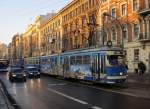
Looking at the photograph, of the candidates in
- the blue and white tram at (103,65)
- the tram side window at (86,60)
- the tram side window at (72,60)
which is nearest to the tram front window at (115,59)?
the blue and white tram at (103,65)

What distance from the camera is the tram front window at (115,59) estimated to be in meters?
31.1

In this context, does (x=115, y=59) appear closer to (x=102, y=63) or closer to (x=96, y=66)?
(x=102, y=63)

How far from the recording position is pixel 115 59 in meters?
31.5

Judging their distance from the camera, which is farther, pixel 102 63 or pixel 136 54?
pixel 136 54

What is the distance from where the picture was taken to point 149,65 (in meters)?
49.5

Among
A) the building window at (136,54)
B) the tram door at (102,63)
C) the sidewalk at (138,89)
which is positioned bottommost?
the sidewalk at (138,89)

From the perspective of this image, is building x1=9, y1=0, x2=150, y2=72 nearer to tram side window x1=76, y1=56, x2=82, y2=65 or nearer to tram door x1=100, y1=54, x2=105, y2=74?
tram side window x1=76, y1=56, x2=82, y2=65

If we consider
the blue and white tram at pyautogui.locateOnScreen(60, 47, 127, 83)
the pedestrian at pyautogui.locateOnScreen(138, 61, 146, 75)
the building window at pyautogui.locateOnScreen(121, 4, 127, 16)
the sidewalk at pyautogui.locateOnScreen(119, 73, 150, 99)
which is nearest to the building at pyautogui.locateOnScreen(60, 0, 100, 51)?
the building window at pyautogui.locateOnScreen(121, 4, 127, 16)

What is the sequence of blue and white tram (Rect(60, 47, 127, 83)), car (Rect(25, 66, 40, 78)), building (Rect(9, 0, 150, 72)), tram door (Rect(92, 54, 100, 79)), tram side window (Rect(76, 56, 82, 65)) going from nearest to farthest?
blue and white tram (Rect(60, 47, 127, 83)), tram door (Rect(92, 54, 100, 79)), tram side window (Rect(76, 56, 82, 65)), building (Rect(9, 0, 150, 72)), car (Rect(25, 66, 40, 78))

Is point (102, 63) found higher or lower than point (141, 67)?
higher

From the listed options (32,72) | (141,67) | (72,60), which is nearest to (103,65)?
(72,60)

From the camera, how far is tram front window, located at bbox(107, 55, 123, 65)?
31109 millimetres

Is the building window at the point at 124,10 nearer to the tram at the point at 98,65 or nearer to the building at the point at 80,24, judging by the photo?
the building at the point at 80,24

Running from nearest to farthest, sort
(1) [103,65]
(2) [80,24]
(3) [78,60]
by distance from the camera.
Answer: (1) [103,65]
(3) [78,60]
(2) [80,24]
